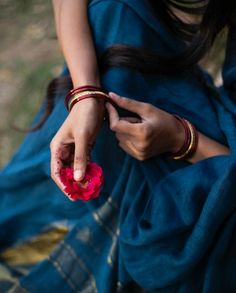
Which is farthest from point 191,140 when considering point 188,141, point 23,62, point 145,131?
point 23,62

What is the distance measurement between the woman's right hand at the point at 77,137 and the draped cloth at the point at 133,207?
0.09 m

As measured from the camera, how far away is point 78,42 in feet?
3.16

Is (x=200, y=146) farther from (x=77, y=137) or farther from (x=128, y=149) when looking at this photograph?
(x=77, y=137)

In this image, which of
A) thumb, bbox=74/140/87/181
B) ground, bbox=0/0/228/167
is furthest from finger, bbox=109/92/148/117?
ground, bbox=0/0/228/167

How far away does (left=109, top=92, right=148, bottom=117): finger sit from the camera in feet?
2.77

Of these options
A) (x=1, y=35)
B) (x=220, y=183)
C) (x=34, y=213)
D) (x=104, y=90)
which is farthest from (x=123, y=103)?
(x=1, y=35)

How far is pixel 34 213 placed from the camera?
1160 mm

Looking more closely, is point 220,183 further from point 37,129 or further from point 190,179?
point 37,129

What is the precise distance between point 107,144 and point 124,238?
190mm

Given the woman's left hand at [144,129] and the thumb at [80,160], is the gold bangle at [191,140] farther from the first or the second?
the thumb at [80,160]

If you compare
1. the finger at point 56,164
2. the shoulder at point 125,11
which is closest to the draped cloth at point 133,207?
the shoulder at point 125,11

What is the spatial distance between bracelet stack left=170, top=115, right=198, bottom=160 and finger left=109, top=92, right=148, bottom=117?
9cm

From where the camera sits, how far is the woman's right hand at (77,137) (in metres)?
0.81

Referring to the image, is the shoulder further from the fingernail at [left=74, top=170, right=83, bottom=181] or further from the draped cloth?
the fingernail at [left=74, top=170, right=83, bottom=181]
